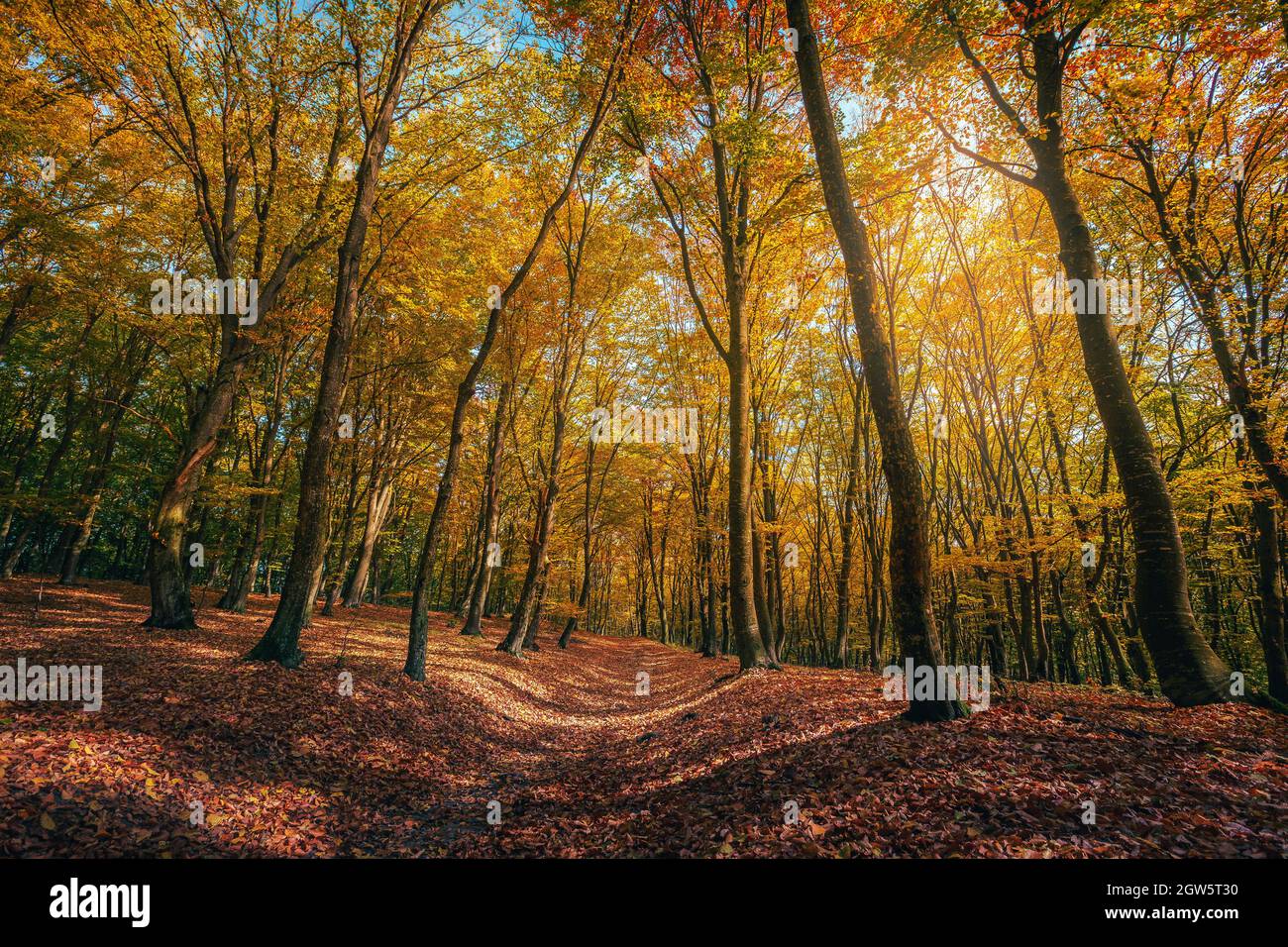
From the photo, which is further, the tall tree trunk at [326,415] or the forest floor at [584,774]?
the tall tree trunk at [326,415]

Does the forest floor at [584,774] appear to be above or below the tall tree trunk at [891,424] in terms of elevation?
below

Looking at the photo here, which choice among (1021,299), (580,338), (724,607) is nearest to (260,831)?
(580,338)

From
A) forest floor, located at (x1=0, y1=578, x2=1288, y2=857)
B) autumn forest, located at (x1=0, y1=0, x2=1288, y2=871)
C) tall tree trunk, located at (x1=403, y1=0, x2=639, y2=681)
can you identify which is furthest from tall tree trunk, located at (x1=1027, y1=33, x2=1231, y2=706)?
tall tree trunk, located at (x1=403, y1=0, x2=639, y2=681)

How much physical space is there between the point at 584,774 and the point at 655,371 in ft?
64.7

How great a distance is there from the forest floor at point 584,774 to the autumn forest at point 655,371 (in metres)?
0.06

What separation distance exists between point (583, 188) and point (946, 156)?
10.4 m

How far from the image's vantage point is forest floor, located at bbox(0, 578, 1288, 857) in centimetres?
395

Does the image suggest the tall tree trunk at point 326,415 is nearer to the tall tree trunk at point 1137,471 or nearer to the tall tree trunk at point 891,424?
the tall tree trunk at point 891,424

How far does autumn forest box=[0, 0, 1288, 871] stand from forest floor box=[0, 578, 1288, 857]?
57 millimetres

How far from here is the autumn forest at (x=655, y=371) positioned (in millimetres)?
5145

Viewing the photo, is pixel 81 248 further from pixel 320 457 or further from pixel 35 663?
pixel 35 663

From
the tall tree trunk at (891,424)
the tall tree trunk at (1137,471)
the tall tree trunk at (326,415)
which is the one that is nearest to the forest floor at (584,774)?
the tall tree trunk at (1137,471)

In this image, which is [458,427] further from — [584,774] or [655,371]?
[655,371]

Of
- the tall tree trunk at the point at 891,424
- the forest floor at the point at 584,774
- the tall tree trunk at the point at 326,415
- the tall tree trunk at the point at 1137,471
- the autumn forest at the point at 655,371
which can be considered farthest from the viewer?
the tall tree trunk at the point at 326,415
